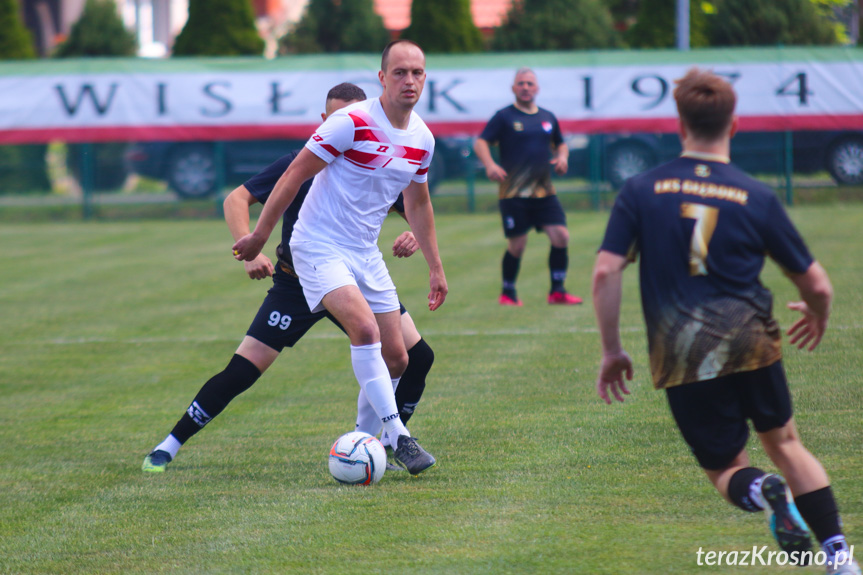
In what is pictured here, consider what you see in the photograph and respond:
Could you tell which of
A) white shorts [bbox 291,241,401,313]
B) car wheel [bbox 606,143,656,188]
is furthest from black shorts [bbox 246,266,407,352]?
car wheel [bbox 606,143,656,188]

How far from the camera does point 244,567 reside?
13.0 ft

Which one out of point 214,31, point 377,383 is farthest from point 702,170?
point 214,31

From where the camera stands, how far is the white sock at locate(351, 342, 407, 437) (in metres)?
5.10

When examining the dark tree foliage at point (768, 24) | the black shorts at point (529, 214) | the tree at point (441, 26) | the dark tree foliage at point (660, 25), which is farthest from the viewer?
the tree at point (441, 26)

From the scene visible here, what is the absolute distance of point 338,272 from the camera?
16.7ft

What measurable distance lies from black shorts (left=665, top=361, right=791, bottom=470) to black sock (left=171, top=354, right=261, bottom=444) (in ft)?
8.16

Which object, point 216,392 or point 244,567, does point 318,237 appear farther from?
point 244,567

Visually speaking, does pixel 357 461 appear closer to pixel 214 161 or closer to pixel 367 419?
pixel 367 419

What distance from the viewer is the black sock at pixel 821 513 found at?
3496 millimetres

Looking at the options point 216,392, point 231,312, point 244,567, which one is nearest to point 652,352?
point 244,567

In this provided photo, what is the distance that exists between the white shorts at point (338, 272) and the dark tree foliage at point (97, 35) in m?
26.6

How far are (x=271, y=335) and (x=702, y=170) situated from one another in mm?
Result: 2648

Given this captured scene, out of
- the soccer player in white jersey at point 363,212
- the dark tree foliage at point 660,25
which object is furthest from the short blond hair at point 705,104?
the dark tree foliage at point 660,25

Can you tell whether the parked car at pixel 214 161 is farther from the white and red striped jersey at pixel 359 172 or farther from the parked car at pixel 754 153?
the white and red striped jersey at pixel 359 172
